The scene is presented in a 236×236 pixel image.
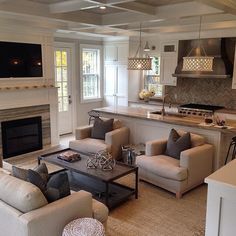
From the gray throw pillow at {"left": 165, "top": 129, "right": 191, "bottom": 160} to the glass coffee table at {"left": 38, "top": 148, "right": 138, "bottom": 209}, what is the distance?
76cm

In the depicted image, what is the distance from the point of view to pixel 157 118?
16.8 feet

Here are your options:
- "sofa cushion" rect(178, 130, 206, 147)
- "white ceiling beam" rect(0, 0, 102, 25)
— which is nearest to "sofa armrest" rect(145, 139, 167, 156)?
"sofa cushion" rect(178, 130, 206, 147)

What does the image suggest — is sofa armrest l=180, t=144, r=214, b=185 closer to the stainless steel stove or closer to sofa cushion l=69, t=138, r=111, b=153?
sofa cushion l=69, t=138, r=111, b=153

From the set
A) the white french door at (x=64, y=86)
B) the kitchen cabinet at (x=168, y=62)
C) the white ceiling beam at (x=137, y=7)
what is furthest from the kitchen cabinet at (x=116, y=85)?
the white ceiling beam at (x=137, y=7)

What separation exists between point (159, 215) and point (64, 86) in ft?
15.5

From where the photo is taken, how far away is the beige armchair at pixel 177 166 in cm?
403

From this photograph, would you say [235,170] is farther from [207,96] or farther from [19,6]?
[207,96]

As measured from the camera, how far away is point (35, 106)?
6.10 meters

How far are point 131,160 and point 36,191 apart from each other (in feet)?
9.25

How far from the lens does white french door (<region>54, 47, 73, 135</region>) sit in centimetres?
721

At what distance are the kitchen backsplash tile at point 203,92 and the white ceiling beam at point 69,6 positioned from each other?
12.5ft

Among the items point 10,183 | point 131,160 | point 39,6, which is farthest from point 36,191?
point 39,6

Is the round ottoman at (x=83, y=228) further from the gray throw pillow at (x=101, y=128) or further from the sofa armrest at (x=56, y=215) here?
the gray throw pillow at (x=101, y=128)

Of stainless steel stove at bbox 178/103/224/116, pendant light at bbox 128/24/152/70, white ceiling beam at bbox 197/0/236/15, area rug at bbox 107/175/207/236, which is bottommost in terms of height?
area rug at bbox 107/175/207/236
